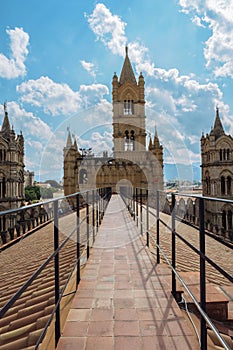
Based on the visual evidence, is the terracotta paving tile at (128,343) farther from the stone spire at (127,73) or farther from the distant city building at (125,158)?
the stone spire at (127,73)

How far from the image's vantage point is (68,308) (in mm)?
2986

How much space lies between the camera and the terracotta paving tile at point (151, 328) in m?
2.47

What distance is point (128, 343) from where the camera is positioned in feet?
7.59

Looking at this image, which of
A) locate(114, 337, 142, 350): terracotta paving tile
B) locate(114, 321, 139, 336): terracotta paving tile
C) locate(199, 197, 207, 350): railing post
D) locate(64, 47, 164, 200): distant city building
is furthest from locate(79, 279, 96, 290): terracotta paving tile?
locate(64, 47, 164, 200): distant city building

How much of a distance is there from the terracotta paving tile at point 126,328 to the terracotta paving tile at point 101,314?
0.51 feet

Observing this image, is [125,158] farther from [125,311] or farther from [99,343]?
[99,343]

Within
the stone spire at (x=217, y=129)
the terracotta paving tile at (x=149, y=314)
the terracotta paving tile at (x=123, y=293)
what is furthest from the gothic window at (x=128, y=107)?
the terracotta paving tile at (x=149, y=314)

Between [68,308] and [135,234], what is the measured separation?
171 inches

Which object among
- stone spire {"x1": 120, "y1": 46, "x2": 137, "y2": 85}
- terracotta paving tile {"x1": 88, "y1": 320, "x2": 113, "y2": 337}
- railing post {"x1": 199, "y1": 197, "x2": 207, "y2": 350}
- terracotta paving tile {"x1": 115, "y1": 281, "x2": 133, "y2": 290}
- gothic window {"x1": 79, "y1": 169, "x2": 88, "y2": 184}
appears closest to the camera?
railing post {"x1": 199, "y1": 197, "x2": 207, "y2": 350}

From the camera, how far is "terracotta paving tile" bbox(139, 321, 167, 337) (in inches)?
97.3

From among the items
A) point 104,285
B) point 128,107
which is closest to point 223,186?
point 128,107

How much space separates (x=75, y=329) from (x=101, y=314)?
374 millimetres

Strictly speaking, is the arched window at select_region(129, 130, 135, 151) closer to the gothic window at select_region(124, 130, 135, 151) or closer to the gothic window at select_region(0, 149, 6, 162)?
the gothic window at select_region(124, 130, 135, 151)

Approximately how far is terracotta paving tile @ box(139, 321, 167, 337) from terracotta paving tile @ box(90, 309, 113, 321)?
37 centimetres
